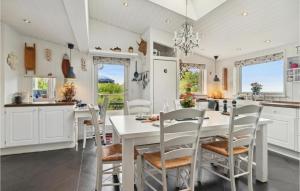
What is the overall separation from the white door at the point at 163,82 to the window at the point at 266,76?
6.88 feet

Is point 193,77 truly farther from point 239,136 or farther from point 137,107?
point 239,136

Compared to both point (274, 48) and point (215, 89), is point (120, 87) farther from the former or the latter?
point (274, 48)

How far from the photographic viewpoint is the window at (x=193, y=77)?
19.2 ft

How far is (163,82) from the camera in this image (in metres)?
4.74

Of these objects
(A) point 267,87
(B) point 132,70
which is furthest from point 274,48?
(B) point 132,70

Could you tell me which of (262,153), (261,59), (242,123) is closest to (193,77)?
(261,59)

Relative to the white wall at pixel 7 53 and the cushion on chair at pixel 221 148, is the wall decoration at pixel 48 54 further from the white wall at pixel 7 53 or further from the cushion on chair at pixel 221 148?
the cushion on chair at pixel 221 148

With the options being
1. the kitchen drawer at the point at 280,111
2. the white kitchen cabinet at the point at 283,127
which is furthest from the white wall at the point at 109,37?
the white kitchen cabinet at the point at 283,127

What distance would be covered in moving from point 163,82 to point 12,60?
3234mm

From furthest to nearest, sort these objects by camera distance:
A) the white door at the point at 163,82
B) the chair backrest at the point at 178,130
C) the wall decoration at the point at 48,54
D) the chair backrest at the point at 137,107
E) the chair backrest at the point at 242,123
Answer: the white door at the point at 163,82 < the wall decoration at the point at 48,54 < the chair backrest at the point at 137,107 < the chair backrest at the point at 242,123 < the chair backrest at the point at 178,130

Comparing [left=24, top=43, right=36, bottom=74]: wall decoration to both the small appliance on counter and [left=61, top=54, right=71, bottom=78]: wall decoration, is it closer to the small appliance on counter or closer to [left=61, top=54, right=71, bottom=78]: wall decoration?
[left=61, top=54, right=71, bottom=78]: wall decoration

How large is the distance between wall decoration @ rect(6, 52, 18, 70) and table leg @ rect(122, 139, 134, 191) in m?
3.12

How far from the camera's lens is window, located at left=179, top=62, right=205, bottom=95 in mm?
5844

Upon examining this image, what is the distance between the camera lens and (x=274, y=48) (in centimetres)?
431
